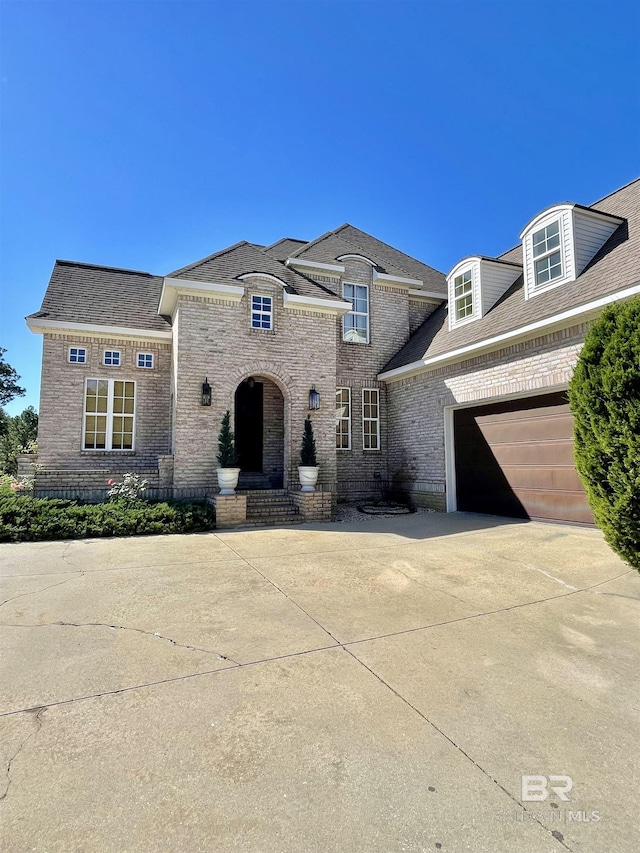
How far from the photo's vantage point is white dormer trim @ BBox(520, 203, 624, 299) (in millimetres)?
9211

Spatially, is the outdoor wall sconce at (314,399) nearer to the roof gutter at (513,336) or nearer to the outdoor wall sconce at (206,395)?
the outdoor wall sconce at (206,395)

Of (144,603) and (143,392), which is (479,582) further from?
(143,392)

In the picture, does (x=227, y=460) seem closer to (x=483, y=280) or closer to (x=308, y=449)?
(x=308, y=449)

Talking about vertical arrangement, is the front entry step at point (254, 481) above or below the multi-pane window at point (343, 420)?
below

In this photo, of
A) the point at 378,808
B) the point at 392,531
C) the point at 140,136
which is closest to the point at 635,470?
the point at 378,808

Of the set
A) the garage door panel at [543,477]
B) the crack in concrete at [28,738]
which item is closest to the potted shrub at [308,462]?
the garage door panel at [543,477]

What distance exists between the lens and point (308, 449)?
11.1 meters

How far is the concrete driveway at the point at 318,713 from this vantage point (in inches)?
71.4

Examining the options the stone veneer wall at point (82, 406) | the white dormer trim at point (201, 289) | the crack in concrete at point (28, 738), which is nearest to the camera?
the crack in concrete at point (28, 738)

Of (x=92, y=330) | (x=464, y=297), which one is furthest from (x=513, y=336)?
(x=92, y=330)

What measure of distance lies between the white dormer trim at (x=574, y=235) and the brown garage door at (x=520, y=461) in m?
2.75

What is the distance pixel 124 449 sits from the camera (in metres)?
12.3

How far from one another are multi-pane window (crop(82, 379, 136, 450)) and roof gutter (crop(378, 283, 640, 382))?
25.8ft

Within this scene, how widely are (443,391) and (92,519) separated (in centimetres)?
893
